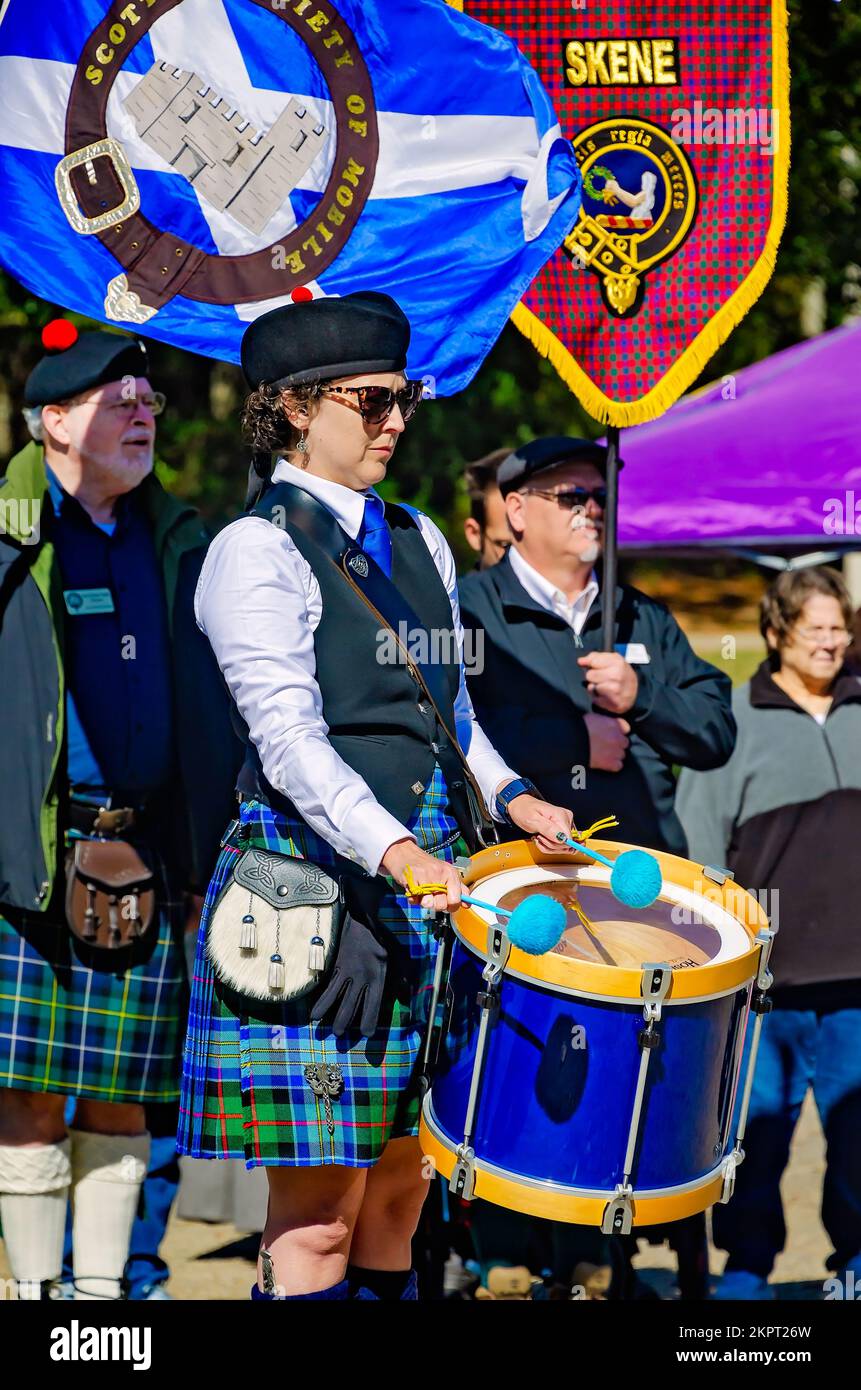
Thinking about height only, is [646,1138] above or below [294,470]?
below

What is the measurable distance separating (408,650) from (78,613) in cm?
111

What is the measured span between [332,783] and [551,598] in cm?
155

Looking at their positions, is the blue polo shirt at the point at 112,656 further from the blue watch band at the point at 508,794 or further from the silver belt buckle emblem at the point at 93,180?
the blue watch band at the point at 508,794

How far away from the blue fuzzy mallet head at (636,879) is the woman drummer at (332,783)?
0.64ft

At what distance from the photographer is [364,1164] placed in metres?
3.13

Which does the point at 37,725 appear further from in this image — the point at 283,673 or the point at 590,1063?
the point at 590,1063

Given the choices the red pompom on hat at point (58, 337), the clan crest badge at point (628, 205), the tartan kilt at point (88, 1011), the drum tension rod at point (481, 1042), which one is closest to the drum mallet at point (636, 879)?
the drum tension rod at point (481, 1042)

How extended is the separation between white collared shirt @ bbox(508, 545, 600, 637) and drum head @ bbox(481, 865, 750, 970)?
114 cm

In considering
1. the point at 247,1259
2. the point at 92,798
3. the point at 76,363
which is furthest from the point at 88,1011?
the point at 76,363

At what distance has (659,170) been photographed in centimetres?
413

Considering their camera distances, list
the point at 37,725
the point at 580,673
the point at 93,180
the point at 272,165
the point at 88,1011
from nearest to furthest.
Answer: the point at 93,180 < the point at 272,165 < the point at 37,725 < the point at 88,1011 < the point at 580,673

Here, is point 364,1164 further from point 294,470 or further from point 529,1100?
point 294,470

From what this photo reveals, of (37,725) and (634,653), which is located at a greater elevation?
(634,653)
